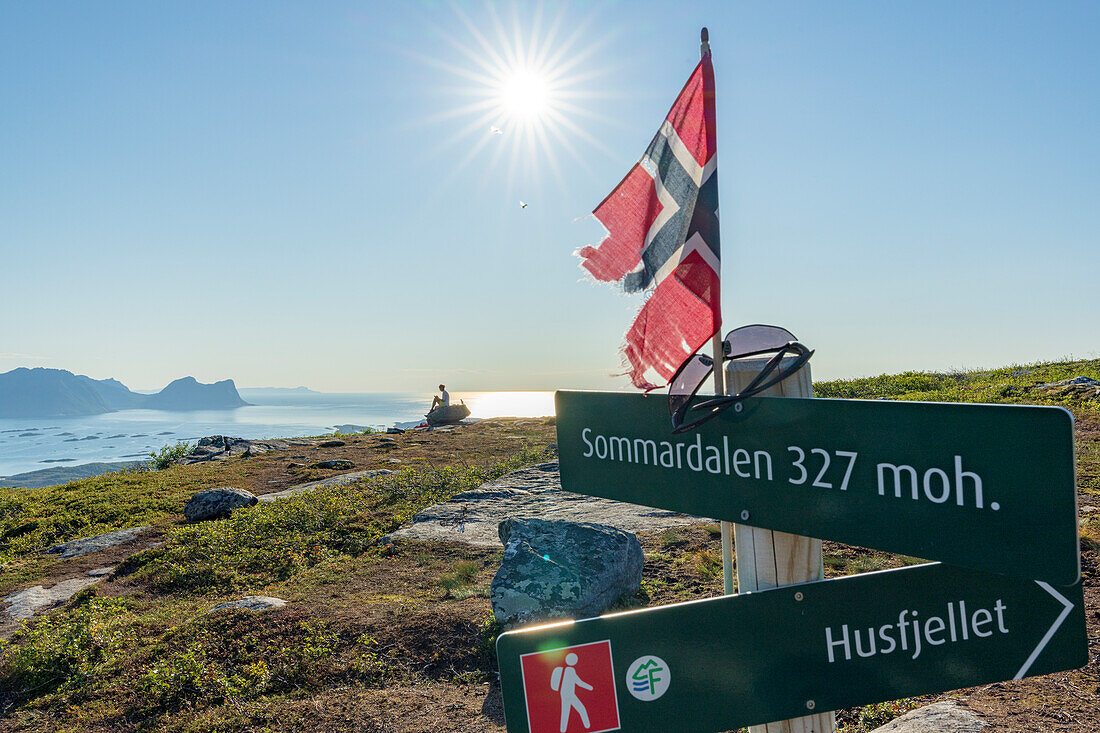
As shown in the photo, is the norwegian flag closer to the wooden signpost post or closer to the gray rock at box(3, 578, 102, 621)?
the wooden signpost post

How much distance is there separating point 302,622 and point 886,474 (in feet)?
17.3

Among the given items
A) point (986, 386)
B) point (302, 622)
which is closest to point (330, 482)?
point (302, 622)

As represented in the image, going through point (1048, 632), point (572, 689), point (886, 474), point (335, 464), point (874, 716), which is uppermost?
point (886, 474)

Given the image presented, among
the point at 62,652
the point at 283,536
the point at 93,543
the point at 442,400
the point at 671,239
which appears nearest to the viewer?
the point at 671,239

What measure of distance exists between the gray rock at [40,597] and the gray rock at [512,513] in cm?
377

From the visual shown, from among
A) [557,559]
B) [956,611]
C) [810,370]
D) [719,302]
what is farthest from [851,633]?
[557,559]

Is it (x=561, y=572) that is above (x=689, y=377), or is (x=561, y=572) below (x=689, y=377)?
below

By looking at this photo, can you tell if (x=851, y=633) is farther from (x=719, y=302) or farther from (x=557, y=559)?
(x=557, y=559)

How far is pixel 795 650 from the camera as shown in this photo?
170 centimetres

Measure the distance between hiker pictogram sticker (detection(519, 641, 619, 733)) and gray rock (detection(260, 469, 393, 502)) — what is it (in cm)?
1042

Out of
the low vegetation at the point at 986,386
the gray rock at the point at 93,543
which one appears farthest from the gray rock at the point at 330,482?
the low vegetation at the point at 986,386

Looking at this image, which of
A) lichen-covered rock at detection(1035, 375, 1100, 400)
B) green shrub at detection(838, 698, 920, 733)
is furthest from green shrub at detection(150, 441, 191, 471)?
lichen-covered rock at detection(1035, 375, 1100, 400)

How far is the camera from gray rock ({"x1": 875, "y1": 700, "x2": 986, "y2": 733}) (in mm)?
3016

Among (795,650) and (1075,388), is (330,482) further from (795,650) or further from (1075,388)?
(1075,388)
